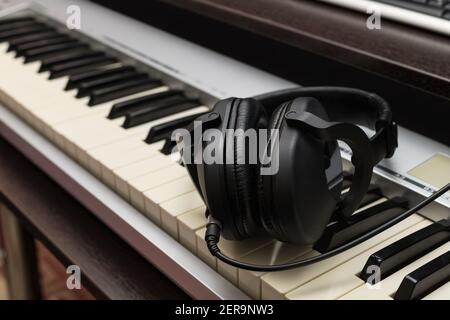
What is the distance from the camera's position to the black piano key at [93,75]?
1.04 meters

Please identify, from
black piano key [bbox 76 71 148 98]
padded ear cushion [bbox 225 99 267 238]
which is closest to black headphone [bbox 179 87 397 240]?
padded ear cushion [bbox 225 99 267 238]

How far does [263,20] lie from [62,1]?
1.98ft

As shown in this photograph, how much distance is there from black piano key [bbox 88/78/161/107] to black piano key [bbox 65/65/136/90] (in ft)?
0.20

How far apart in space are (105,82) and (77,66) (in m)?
0.12

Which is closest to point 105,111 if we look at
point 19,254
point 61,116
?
point 61,116

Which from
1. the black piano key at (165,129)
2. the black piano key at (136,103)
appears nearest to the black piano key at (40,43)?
the black piano key at (136,103)

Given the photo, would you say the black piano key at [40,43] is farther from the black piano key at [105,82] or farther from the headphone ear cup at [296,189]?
the headphone ear cup at [296,189]

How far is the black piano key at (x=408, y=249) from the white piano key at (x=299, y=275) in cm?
3

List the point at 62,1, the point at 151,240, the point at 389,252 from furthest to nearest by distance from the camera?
the point at 62,1, the point at 151,240, the point at 389,252

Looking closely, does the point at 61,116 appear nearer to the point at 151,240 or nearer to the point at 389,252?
the point at 151,240

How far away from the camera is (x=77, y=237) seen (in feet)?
2.81

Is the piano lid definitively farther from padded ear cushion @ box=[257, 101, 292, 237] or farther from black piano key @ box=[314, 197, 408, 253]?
padded ear cushion @ box=[257, 101, 292, 237]

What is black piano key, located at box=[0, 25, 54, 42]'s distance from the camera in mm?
1289

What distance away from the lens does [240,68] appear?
1.00 m
